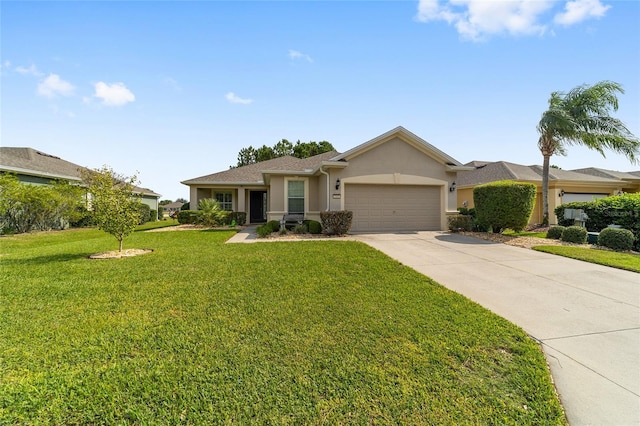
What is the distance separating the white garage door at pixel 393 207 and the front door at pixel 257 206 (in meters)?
9.45

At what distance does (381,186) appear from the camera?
1301 centimetres

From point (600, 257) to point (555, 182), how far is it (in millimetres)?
13283

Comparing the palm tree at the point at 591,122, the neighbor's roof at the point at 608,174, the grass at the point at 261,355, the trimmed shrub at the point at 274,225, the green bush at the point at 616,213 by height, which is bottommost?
the grass at the point at 261,355

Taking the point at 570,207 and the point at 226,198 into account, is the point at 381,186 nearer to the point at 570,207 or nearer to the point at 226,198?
the point at 570,207

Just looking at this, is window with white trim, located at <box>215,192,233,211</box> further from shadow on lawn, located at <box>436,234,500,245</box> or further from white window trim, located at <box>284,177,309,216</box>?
shadow on lawn, located at <box>436,234,500,245</box>

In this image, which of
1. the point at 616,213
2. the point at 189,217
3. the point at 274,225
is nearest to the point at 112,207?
the point at 274,225

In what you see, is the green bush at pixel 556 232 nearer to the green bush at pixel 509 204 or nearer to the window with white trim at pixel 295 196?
the green bush at pixel 509 204

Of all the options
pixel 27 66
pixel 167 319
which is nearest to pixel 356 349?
pixel 167 319

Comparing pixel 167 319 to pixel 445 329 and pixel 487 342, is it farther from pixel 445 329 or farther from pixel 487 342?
pixel 487 342

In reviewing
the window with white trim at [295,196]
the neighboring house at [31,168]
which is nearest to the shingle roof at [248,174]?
the window with white trim at [295,196]

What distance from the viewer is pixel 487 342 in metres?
3.17

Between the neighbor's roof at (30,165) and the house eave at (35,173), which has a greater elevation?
the neighbor's roof at (30,165)

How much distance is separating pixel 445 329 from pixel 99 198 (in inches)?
360

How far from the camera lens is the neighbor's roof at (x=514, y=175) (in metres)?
18.0
